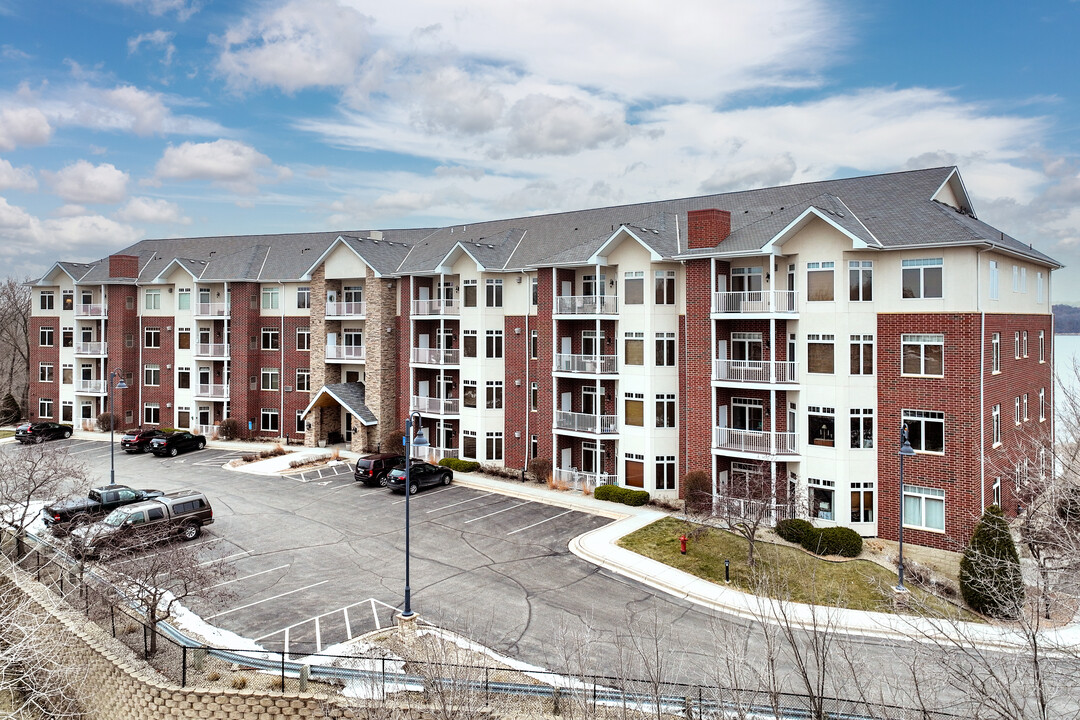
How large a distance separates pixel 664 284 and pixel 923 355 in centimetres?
1092

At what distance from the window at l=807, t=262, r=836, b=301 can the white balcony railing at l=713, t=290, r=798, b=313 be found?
673 mm

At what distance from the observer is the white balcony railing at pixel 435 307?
39406mm

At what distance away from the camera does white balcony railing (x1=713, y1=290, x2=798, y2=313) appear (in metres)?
28.2

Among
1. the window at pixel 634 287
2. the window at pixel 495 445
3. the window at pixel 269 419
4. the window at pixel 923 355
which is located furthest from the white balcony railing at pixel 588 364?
the window at pixel 269 419

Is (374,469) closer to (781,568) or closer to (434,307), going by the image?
(434,307)

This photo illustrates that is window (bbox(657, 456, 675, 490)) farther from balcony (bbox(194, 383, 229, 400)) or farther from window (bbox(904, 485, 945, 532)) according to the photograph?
balcony (bbox(194, 383, 229, 400))

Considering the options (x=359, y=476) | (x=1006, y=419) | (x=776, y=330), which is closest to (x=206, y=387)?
(x=359, y=476)

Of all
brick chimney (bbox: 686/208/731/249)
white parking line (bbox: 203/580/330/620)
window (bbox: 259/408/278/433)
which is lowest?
white parking line (bbox: 203/580/330/620)

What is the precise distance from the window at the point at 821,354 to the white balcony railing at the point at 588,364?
8706 mm

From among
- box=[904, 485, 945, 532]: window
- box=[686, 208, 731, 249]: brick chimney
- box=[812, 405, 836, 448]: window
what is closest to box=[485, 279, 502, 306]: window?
box=[686, 208, 731, 249]: brick chimney

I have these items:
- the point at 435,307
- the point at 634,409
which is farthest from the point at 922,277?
the point at 435,307

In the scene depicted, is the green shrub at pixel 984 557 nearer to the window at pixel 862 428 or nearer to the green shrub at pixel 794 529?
the green shrub at pixel 794 529

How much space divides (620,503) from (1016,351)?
17.4 metres

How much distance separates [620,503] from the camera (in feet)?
102
